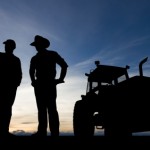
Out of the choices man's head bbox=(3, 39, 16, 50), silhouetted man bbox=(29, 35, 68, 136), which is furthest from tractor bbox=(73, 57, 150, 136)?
man's head bbox=(3, 39, 16, 50)

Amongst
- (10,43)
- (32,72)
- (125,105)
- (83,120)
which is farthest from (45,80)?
(83,120)

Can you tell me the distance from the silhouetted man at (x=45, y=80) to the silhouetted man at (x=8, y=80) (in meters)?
0.40

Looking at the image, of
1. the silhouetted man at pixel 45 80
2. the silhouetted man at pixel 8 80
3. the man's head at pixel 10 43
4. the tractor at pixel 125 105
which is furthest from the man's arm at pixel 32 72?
the tractor at pixel 125 105

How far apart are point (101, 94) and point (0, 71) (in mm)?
2588

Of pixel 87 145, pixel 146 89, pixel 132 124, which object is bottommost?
pixel 87 145

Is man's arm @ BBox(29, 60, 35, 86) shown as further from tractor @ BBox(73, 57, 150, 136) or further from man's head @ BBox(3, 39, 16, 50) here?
tractor @ BBox(73, 57, 150, 136)

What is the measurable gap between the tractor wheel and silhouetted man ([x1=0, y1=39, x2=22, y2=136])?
8.18 feet

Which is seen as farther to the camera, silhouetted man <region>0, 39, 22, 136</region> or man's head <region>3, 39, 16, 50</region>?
man's head <region>3, 39, 16, 50</region>

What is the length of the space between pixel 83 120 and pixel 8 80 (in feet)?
9.20

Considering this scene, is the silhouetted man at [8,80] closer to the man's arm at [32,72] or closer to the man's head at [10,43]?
the man's head at [10,43]

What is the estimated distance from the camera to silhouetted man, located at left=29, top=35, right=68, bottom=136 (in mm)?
4691

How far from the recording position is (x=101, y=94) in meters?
6.42

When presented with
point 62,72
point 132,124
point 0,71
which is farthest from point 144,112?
point 0,71

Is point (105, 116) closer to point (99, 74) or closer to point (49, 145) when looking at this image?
point (99, 74)
